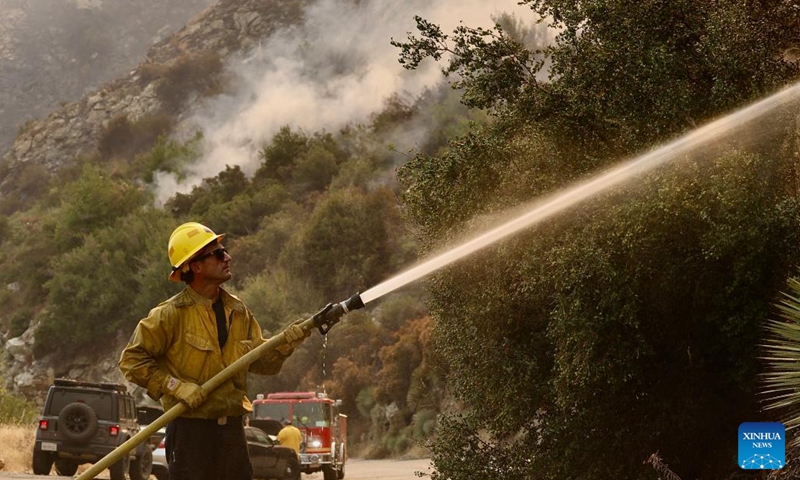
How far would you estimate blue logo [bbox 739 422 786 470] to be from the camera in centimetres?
1217

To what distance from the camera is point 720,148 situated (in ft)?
42.7

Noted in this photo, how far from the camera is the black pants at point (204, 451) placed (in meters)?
6.07

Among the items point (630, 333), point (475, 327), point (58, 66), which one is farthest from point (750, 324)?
point (58, 66)

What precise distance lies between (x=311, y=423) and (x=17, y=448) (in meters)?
6.21

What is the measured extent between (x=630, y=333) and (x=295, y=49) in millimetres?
87876

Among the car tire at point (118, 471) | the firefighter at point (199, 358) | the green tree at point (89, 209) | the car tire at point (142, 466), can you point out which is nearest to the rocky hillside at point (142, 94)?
the green tree at point (89, 209)

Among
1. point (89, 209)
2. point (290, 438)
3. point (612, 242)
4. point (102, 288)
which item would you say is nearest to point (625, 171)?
point (612, 242)

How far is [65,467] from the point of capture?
22359 mm

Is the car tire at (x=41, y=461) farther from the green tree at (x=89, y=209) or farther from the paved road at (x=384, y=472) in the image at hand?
the green tree at (x=89, y=209)

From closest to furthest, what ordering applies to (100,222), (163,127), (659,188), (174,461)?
1. (174,461)
2. (659,188)
3. (100,222)
4. (163,127)

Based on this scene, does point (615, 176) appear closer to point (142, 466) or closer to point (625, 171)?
point (625, 171)

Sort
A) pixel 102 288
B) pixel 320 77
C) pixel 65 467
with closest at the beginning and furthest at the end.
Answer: pixel 65 467 → pixel 102 288 → pixel 320 77

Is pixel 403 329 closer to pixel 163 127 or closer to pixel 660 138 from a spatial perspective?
pixel 660 138

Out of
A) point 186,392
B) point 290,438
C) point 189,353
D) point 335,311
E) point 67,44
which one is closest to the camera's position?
point 186,392
